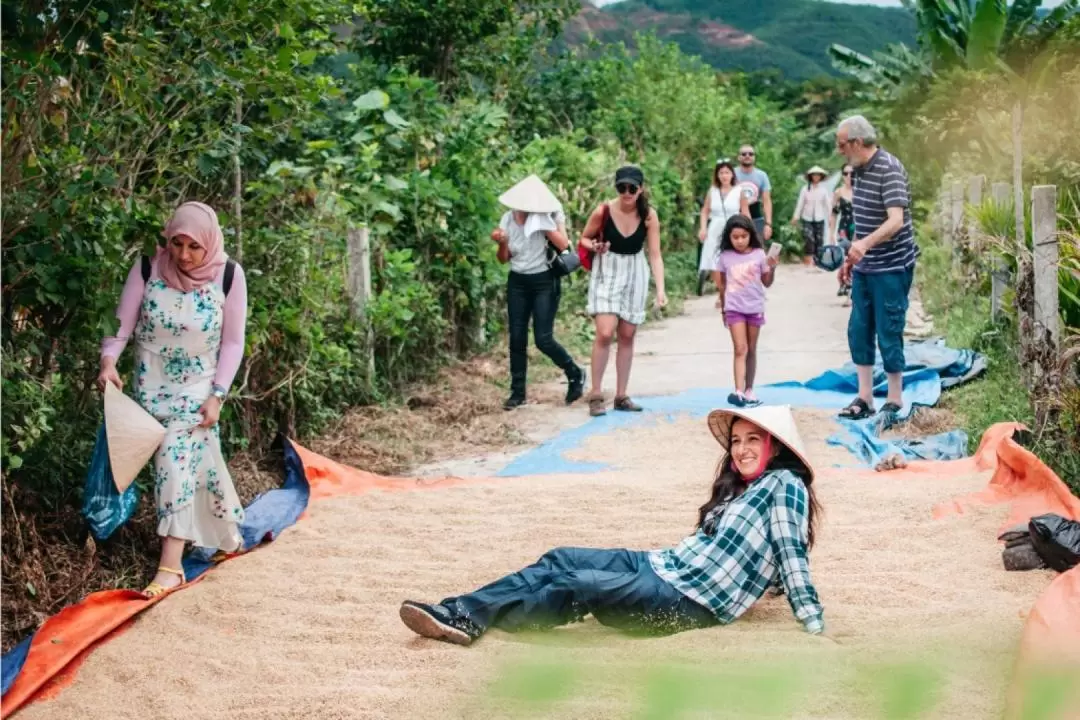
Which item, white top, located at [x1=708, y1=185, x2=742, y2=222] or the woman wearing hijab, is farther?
white top, located at [x1=708, y1=185, x2=742, y2=222]

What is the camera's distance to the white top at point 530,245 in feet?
33.6

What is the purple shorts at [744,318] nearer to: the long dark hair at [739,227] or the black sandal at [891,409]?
the long dark hair at [739,227]

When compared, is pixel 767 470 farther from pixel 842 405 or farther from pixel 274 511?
pixel 842 405

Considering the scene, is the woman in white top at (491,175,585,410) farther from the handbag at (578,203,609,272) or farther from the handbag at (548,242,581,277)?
the handbag at (578,203,609,272)

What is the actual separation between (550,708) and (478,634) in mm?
3711

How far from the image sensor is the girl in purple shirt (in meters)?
9.92

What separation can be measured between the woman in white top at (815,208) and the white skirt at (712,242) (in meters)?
5.04

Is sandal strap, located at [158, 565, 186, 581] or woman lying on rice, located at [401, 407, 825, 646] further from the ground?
woman lying on rice, located at [401, 407, 825, 646]

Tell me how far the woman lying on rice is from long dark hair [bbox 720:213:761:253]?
16.5 ft

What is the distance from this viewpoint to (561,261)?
10.2 metres

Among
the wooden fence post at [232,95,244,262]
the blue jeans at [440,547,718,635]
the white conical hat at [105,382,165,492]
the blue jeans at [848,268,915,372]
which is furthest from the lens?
the blue jeans at [848,268,915,372]

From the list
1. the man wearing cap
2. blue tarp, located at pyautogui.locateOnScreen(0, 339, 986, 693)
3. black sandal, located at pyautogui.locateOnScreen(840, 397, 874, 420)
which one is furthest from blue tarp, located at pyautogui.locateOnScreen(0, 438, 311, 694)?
the man wearing cap

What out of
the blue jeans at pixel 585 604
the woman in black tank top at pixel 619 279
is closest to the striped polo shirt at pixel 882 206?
the woman in black tank top at pixel 619 279

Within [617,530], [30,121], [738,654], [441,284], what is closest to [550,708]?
[738,654]
